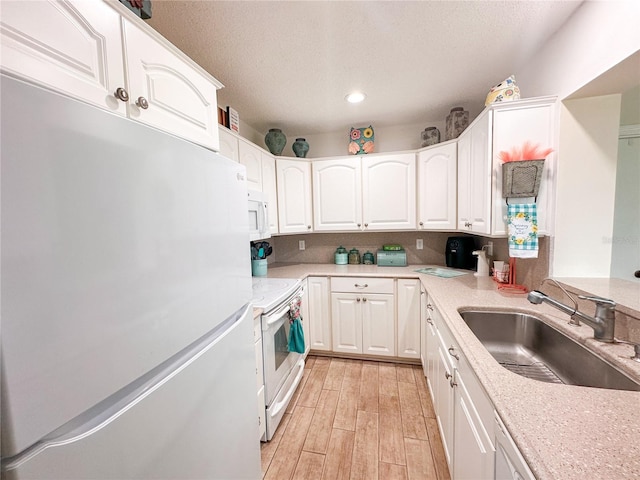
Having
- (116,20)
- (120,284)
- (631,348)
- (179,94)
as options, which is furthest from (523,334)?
(116,20)

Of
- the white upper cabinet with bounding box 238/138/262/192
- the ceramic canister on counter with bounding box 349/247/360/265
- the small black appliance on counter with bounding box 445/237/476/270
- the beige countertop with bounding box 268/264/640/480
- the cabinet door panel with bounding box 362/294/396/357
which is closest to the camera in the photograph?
the beige countertop with bounding box 268/264/640/480

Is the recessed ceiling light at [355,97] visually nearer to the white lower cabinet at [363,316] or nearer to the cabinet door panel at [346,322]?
the white lower cabinet at [363,316]

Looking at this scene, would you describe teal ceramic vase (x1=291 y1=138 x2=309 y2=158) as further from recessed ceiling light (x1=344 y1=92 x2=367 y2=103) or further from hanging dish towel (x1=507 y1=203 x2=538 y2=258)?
hanging dish towel (x1=507 y1=203 x2=538 y2=258)

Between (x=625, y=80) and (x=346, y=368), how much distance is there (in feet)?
8.37

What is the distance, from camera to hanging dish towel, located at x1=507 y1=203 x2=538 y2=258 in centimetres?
138

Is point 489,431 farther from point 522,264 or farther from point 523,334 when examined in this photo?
point 522,264

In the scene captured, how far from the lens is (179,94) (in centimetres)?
105

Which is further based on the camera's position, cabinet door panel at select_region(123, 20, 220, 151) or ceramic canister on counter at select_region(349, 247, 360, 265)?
ceramic canister on counter at select_region(349, 247, 360, 265)

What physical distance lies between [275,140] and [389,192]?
4.18ft

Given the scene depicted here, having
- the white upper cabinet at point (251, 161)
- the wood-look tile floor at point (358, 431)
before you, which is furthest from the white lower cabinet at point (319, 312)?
the white upper cabinet at point (251, 161)

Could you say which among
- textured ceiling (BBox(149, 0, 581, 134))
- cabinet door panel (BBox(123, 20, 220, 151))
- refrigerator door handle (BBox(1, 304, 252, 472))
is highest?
textured ceiling (BBox(149, 0, 581, 134))

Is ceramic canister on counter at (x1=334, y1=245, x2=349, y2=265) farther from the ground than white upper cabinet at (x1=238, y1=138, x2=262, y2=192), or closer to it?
closer to it

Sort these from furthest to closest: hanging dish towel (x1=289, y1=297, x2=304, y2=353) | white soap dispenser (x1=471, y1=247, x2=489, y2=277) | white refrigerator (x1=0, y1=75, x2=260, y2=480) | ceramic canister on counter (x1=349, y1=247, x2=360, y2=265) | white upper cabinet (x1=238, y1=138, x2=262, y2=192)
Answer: ceramic canister on counter (x1=349, y1=247, x2=360, y2=265)
white soap dispenser (x1=471, y1=247, x2=489, y2=277)
white upper cabinet (x1=238, y1=138, x2=262, y2=192)
hanging dish towel (x1=289, y1=297, x2=304, y2=353)
white refrigerator (x1=0, y1=75, x2=260, y2=480)

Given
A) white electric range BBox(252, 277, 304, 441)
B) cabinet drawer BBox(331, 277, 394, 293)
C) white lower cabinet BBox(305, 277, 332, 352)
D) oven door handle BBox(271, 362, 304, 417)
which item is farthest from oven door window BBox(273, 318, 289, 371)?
cabinet drawer BBox(331, 277, 394, 293)
